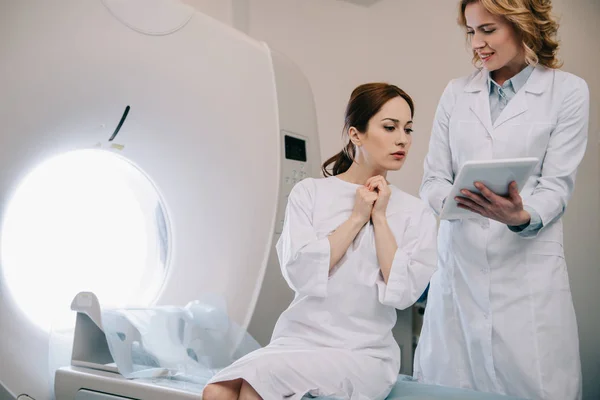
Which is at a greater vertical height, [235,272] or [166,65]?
[166,65]

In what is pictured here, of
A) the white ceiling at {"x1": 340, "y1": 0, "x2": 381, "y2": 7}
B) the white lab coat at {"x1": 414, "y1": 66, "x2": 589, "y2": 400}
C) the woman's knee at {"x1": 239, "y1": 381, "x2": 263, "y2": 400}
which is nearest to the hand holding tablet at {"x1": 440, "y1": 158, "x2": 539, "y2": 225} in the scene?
the white lab coat at {"x1": 414, "y1": 66, "x2": 589, "y2": 400}

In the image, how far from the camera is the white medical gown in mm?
1222

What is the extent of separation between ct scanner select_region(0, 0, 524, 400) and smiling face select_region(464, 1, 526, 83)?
2.12ft

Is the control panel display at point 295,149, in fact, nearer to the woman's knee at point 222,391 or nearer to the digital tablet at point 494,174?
the digital tablet at point 494,174

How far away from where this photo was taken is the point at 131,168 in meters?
1.93

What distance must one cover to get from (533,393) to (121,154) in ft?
3.94

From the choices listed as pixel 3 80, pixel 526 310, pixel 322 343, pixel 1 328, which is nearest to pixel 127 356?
pixel 1 328

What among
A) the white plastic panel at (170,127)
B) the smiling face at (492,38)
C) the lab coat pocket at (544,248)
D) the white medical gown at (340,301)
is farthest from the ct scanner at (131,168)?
the smiling face at (492,38)

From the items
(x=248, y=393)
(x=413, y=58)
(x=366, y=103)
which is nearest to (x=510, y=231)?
(x=366, y=103)

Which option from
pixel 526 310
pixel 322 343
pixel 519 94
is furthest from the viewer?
pixel 519 94

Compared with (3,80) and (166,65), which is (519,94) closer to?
(166,65)

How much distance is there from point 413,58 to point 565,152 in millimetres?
1396

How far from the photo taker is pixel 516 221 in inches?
54.7

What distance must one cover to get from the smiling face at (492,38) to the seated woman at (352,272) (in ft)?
0.73
